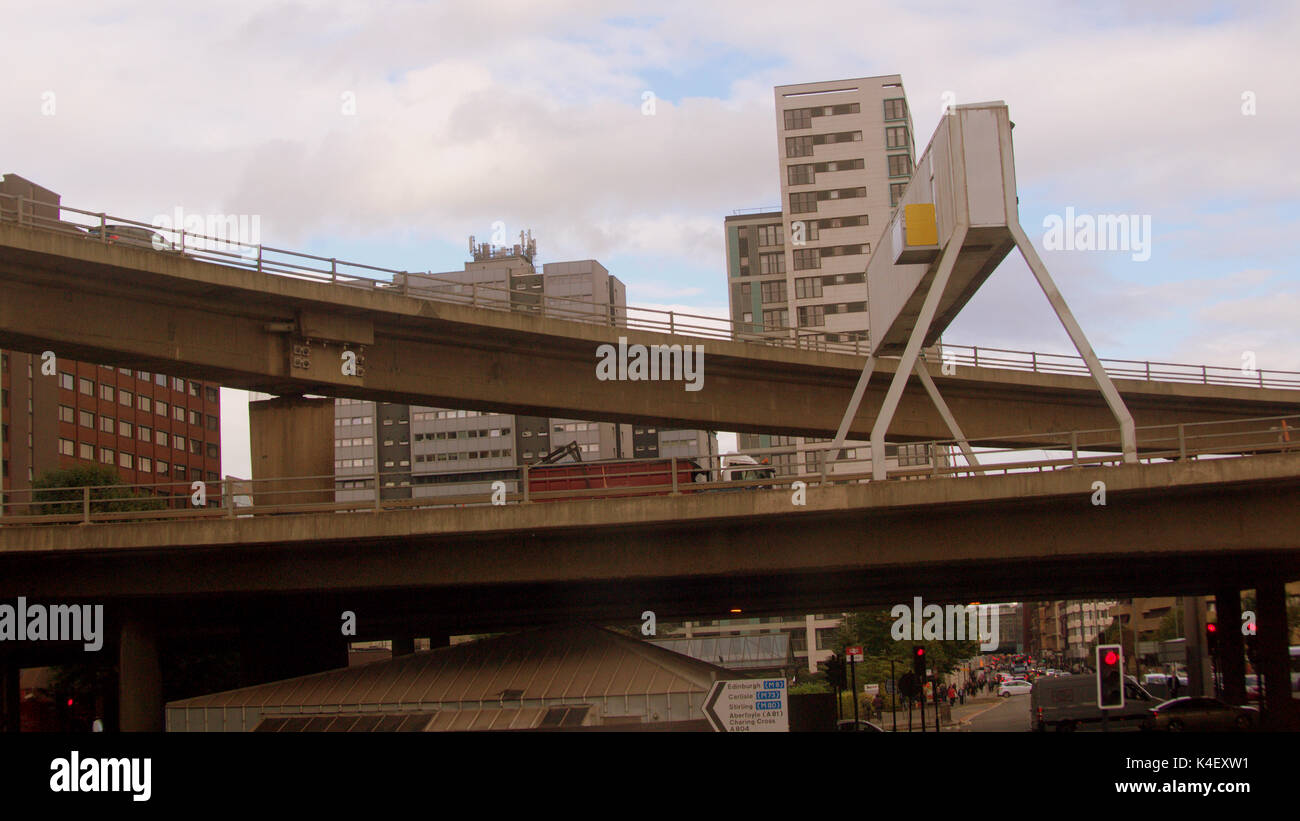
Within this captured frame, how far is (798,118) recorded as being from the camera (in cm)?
10106

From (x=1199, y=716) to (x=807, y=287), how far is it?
67229 mm

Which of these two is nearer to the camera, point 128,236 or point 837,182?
point 128,236

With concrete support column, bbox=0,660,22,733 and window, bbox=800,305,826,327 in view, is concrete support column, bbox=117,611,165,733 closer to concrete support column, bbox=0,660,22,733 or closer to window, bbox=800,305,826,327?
concrete support column, bbox=0,660,22,733

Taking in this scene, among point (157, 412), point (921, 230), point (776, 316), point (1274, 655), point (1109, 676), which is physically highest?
point (776, 316)

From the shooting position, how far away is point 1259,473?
2298 cm

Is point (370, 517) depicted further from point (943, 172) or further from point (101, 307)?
point (943, 172)

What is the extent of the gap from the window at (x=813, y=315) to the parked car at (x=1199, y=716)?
64852 mm

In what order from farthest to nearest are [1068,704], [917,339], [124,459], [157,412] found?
[157,412] → [124,459] → [1068,704] → [917,339]

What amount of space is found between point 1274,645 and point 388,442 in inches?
4719

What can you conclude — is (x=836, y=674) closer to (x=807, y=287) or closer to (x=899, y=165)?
(x=807, y=287)

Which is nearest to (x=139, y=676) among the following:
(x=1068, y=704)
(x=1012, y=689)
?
(x=1068, y=704)
